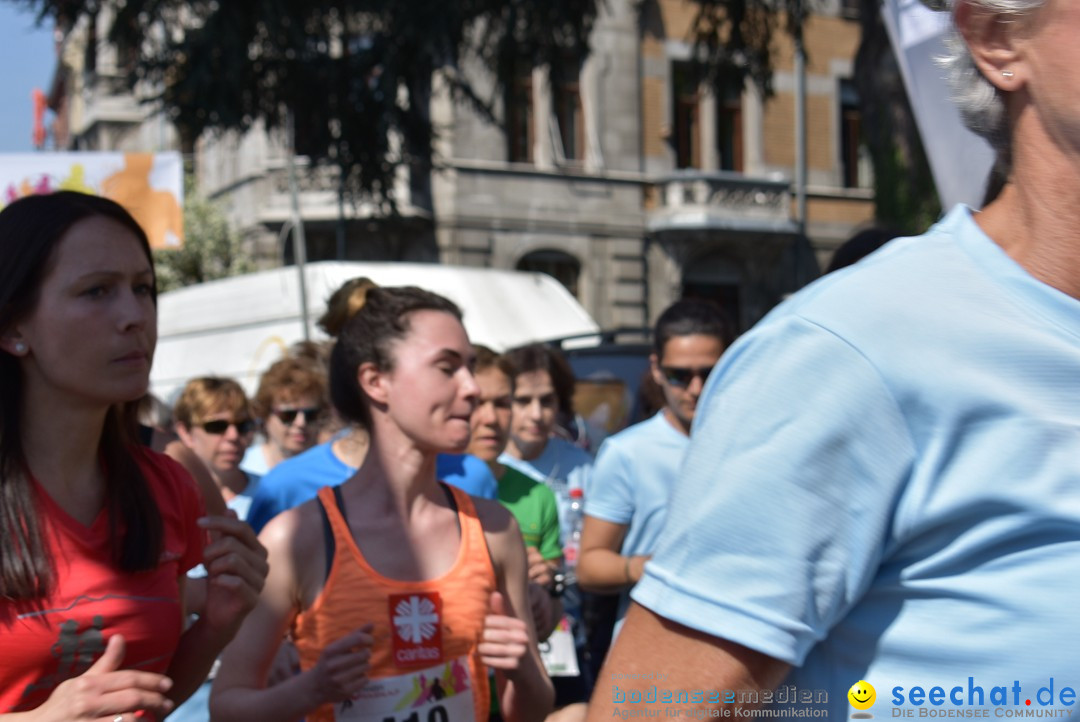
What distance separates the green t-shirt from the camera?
4645 millimetres

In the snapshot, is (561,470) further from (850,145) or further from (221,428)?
(850,145)

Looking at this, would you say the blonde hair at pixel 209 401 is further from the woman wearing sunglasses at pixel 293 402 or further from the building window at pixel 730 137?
the building window at pixel 730 137


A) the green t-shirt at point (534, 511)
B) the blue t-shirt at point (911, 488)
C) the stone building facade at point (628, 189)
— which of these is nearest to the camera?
the blue t-shirt at point (911, 488)

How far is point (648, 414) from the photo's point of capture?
6023 mm

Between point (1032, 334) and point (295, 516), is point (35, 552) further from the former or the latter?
point (1032, 334)

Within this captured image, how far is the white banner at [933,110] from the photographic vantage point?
4.10 metres

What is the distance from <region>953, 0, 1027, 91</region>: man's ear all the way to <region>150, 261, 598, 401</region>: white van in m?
10.5

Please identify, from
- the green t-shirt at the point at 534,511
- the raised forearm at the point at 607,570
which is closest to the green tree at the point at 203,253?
the green t-shirt at the point at 534,511

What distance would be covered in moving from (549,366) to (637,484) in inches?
81.4

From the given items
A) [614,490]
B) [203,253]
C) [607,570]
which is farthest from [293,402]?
[203,253]

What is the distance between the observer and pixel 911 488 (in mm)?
1096

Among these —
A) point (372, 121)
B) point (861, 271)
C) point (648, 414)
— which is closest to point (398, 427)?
point (861, 271)

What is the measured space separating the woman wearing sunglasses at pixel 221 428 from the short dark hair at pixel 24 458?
10.7 ft

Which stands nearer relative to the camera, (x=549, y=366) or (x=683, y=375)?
(x=683, y=375)
